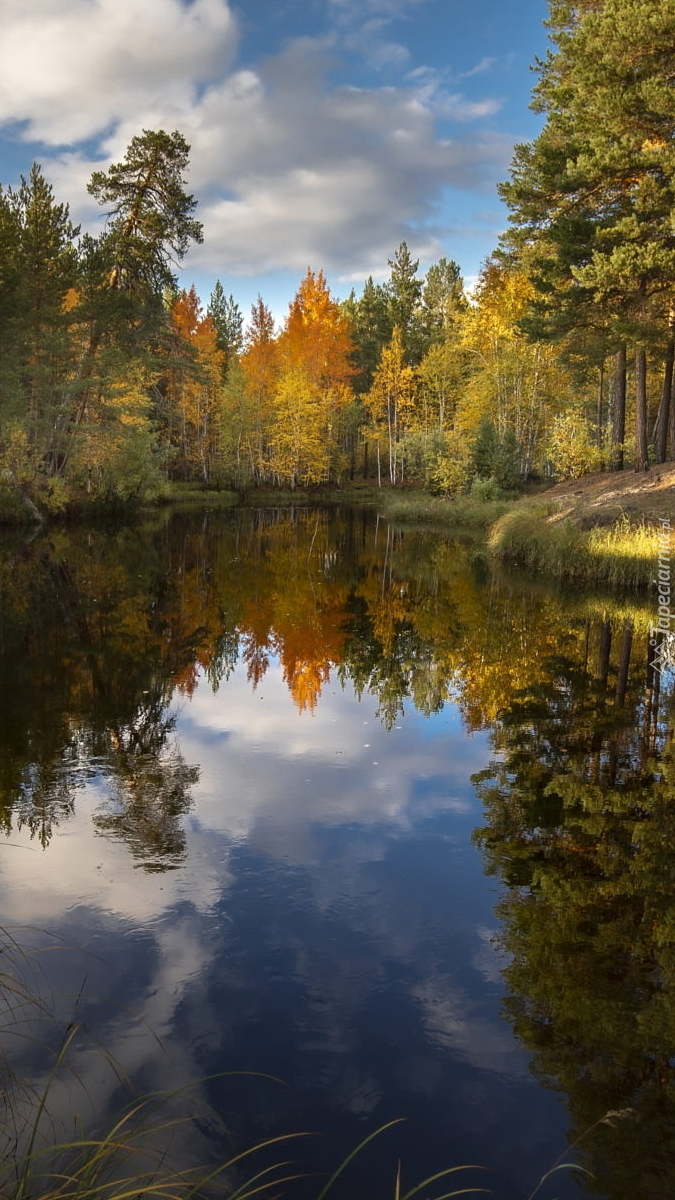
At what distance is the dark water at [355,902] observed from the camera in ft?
12.6

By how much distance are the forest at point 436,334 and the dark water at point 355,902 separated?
15.2m

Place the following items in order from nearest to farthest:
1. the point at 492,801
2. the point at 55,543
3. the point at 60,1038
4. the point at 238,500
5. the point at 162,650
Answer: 1. the point at 60,1038
2. the point at 492,801
3. the point at 162,650
4. the point at 55,543
5. the point at 238,500

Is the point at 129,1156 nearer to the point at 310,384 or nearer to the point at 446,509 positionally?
the point at 446,509

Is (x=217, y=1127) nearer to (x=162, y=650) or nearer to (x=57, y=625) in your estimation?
(x=162, y=650)

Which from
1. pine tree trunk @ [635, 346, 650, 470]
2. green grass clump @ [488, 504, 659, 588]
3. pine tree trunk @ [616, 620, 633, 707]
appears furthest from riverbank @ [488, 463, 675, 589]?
pine tree trunk @ [616, 620, 633, 707]

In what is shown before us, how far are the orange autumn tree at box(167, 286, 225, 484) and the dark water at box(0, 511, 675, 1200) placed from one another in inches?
1648

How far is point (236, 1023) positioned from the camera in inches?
175

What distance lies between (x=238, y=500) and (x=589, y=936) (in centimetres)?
5026

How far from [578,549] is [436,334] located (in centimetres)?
Result: 3997

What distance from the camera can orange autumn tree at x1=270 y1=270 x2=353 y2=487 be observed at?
1983 inches

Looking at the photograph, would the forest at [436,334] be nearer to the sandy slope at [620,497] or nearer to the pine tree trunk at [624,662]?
the sandy slope at [620,497]

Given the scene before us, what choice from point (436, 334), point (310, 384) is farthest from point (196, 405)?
point (436, 334)

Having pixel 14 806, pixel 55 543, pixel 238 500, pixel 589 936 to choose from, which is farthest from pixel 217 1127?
pixel 238 500

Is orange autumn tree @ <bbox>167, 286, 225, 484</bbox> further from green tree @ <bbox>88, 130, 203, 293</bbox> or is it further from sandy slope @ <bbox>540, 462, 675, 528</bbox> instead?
sandy slope @ <bbox>540, 462, 675, 528</bbox>
